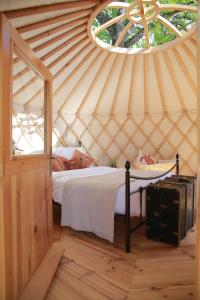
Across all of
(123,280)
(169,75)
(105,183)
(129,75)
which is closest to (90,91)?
(129,75)

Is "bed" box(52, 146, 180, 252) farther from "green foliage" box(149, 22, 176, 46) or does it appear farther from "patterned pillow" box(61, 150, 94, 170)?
"green foliage" box(149, 22, 176, 46)

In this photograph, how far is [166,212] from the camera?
2250mm

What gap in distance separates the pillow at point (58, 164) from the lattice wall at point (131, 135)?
3.50 feet

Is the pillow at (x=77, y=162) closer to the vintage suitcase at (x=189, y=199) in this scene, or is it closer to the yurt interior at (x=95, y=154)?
the yurt interior at (x=95, y=154)

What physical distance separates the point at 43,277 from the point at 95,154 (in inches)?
134

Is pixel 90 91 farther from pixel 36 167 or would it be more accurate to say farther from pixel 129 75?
pixel 36 167

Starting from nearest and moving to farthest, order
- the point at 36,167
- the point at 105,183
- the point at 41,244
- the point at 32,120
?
the point at 36,167
the point at 41,244
the point at 105,183
the point at 32,120

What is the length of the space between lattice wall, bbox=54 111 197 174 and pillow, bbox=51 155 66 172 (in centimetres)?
107

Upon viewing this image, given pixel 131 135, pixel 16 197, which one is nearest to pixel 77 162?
pixel 131 135

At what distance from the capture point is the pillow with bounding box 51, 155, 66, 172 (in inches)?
133

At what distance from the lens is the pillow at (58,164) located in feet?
11.1

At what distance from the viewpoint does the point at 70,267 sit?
6.23 ft

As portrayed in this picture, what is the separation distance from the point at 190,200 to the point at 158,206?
436mm

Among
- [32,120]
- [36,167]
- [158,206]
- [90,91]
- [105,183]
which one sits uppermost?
[90,91]
